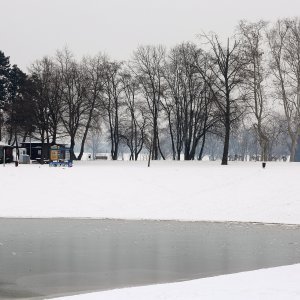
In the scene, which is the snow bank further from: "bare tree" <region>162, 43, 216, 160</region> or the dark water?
"bare tree" <region>162, 43, 216, 160</region>

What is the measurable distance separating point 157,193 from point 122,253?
937 inches

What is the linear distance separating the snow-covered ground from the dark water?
6.16 meters

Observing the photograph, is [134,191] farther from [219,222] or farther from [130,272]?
[130,272]

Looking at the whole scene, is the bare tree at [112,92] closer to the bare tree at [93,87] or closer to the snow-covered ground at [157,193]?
the bare tree at [93,87]

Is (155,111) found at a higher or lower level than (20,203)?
higher

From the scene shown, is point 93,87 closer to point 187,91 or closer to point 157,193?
point 187,91

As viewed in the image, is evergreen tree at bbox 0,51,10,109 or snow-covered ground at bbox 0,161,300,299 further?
evergreen tree at bbox 0,51,10,109

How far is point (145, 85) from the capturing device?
274ft

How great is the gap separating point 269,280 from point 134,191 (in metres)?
30.6

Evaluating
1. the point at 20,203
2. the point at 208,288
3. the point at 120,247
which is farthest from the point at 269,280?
the point at 20,203

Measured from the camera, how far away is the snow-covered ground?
1564 inches

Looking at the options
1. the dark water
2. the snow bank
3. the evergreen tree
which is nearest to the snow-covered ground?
the snow bank

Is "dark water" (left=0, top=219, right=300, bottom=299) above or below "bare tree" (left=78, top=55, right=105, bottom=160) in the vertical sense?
below

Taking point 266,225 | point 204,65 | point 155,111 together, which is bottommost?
point 266,225
